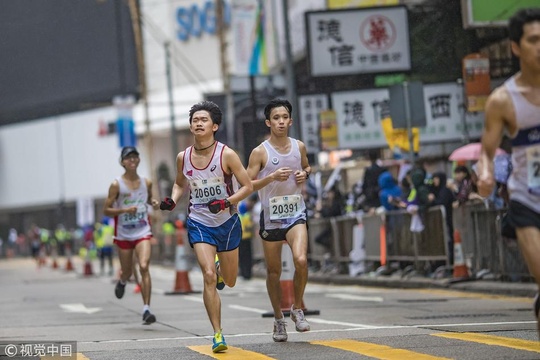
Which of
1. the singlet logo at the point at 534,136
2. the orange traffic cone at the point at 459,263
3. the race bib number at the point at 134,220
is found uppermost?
the singlet logo at the point at 534,136

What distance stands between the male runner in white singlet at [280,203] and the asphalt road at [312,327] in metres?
0.50

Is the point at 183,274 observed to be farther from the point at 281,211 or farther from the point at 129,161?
the point at 281,211

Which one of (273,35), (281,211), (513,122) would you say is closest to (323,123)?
(273,35)

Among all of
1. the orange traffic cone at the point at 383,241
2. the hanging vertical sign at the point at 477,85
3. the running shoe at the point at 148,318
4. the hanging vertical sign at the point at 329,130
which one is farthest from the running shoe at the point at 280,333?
the hanging vertical sign at the point at 329,130

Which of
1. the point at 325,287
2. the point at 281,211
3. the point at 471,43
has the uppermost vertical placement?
the point at 471,43

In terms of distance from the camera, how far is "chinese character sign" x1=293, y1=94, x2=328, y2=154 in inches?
1406

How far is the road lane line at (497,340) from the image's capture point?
10148mm

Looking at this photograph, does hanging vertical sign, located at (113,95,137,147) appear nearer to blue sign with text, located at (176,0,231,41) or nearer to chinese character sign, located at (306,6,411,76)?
chinese character sign, located at (306,6,411,76)

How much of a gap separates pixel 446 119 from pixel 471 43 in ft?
7.17

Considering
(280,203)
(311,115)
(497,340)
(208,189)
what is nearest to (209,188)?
(208,189)

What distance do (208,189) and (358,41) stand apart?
2299 centimetres

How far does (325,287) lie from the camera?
998 inches

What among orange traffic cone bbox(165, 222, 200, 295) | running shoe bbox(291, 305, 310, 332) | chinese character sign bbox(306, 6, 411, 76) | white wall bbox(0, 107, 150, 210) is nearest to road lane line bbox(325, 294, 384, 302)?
orange traffic cone bbox(165, 222, 200, 295)

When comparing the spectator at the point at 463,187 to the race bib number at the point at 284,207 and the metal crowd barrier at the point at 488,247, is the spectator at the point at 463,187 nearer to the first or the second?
the metal crowd barrier at the point at 488,247
